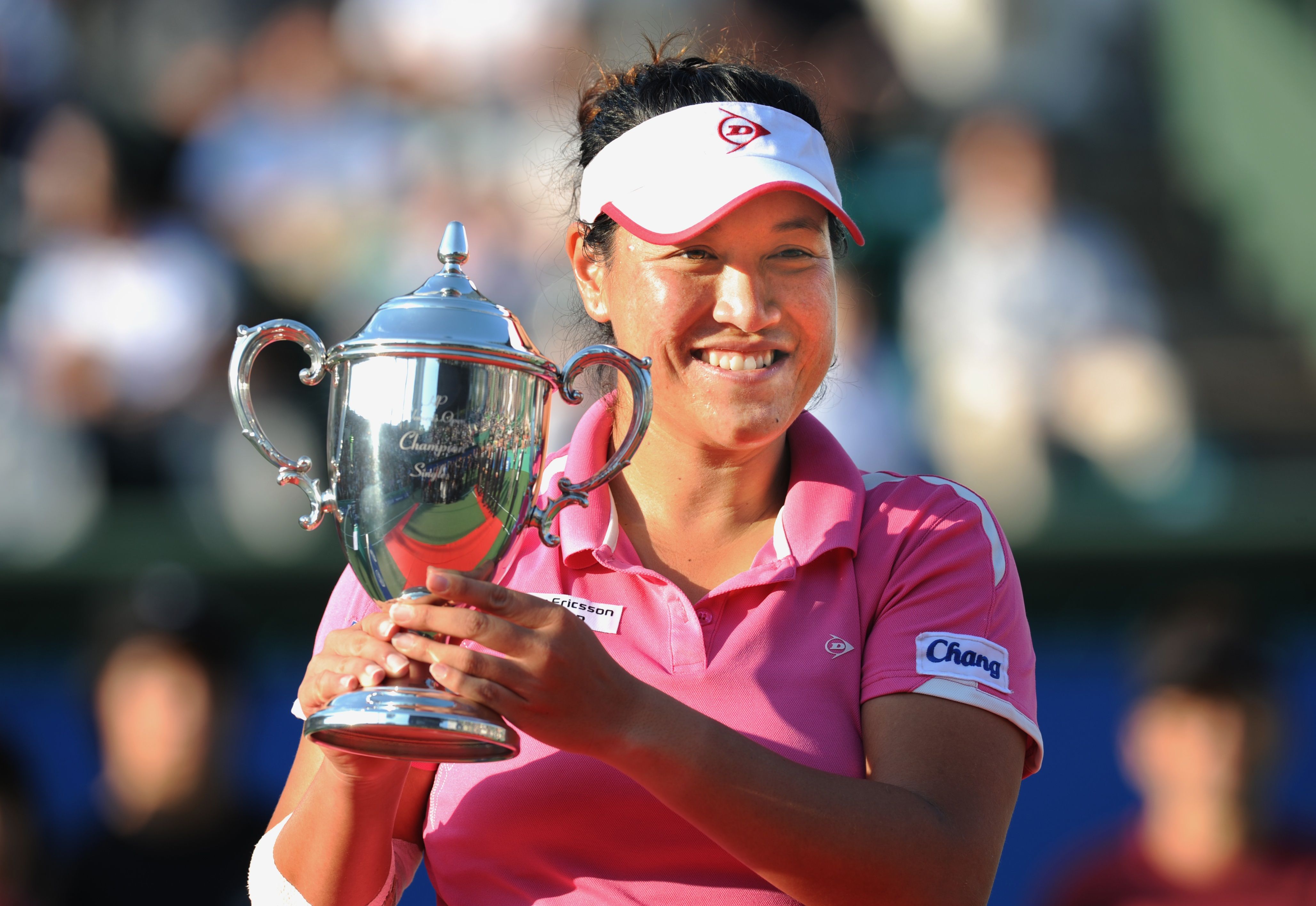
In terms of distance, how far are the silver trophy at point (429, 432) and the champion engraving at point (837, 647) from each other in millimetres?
322

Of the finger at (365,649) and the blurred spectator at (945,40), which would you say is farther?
the blurred spectator at (945,40)

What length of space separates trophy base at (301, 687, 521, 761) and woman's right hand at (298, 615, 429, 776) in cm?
1

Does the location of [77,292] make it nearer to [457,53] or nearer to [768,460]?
[457,53]

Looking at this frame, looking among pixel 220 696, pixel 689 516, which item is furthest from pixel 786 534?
pixel 220 696

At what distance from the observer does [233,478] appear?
203 inches

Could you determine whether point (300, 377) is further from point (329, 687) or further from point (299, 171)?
point (299, 171)

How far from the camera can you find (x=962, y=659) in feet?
5.70

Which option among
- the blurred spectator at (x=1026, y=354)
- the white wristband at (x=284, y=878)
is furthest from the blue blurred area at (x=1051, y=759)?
the white wristband at (x=284, y=878)

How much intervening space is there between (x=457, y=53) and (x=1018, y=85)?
2256 mm

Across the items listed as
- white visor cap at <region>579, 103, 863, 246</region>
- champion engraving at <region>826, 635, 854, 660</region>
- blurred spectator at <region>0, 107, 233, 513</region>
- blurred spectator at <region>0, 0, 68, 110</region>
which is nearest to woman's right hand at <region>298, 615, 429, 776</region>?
champion engraving at <region>826, 635, 854, 660</region>

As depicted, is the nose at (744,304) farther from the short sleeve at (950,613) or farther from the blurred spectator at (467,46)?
the blurred spectator at (467,46)

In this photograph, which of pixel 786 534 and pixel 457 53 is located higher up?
pixel 457 53

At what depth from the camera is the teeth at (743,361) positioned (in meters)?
1.86

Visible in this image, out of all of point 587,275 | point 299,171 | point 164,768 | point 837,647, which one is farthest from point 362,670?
point 299,171
